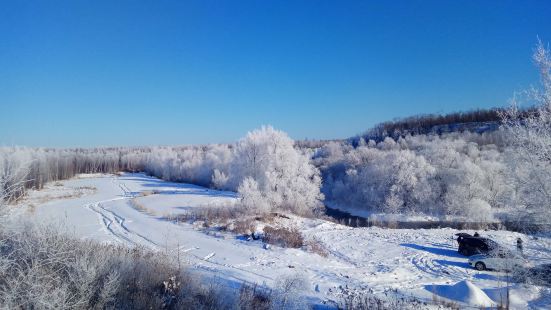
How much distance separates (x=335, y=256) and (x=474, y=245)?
8.38m

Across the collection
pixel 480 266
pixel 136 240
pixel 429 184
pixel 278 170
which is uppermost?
pixel 278 170

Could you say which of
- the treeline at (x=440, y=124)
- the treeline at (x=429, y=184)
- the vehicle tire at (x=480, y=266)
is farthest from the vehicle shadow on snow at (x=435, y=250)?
the treeline at (x=440, y=124)

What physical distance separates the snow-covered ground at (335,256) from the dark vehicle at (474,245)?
21.0 inches

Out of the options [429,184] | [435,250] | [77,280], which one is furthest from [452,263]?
[429,184]

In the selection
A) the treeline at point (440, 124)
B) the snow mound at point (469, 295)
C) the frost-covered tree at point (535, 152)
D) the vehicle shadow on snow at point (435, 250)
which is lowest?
the vehicle shadow on snow at point (435, 250)

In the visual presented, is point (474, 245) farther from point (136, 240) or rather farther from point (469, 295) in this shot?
point (136, 240)

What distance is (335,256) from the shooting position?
20172mm

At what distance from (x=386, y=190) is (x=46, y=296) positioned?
169 feet

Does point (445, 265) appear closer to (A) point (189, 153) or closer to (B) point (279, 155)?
(B) point (279, 155)

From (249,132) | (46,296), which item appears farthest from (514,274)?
(249,132)

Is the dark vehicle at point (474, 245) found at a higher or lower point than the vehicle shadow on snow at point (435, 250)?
higher

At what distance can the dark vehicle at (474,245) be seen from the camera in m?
20.6

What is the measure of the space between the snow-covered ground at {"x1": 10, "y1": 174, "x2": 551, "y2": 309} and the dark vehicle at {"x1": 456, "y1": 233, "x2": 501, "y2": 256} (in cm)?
53

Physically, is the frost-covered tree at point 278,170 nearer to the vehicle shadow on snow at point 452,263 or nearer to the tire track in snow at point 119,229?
the tire track in snow at point 119,229
